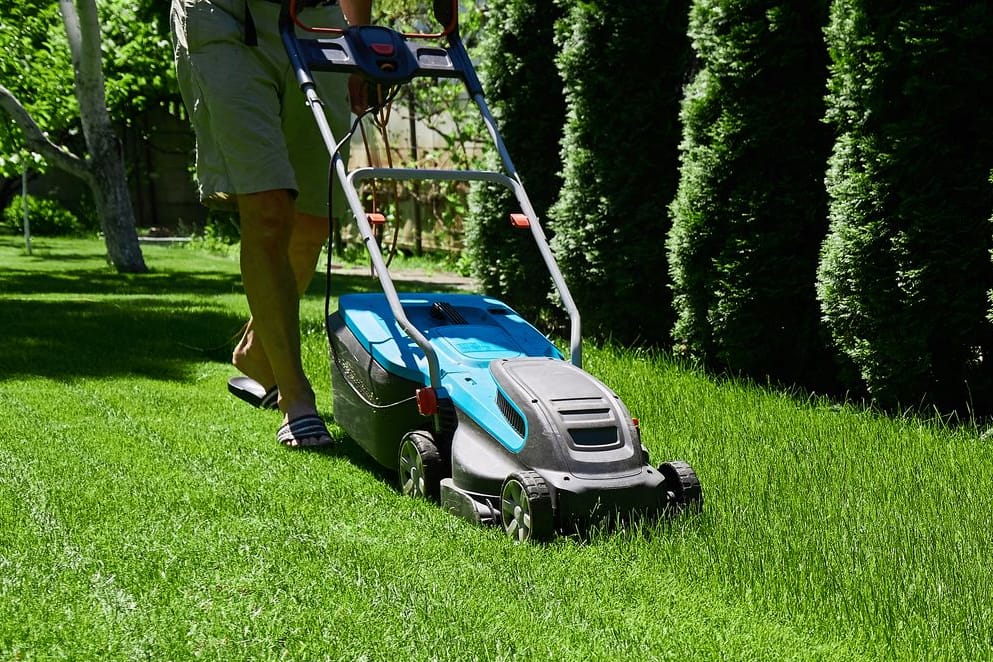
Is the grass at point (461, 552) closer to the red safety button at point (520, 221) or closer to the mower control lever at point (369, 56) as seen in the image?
the red safety button at point (520, 221)

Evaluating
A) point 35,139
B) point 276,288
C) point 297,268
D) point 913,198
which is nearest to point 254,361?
point 297,268

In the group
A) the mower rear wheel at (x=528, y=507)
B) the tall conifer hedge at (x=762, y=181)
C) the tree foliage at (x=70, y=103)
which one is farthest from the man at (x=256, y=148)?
the tree foliage at (x=70, y=103)

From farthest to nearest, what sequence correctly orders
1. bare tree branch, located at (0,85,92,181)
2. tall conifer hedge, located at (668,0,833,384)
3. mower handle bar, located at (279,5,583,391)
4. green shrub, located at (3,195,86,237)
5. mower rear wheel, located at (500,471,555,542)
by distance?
green shrub, located at (3,195,86,237) → bare tree branch, located at (0,85,92,181) → tall conifer hedge, located at (668,0,833,384) → mower handle bar, located at (279,5,583,391) → mower rear wheel, located at (500,471,555,542)

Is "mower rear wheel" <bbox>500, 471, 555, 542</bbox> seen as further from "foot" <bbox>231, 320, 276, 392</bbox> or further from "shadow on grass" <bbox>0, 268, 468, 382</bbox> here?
"shadow on grass" <bbox>0, 268, 468, 382</bbox>

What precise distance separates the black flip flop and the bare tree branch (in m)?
6.90

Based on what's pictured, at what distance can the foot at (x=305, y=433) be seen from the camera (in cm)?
407

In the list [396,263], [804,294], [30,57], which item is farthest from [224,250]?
[804,294]

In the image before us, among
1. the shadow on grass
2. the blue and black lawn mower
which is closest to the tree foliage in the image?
the shadow on grass

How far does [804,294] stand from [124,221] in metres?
8.20

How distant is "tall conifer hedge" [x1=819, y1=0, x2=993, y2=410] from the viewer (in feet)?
14.2

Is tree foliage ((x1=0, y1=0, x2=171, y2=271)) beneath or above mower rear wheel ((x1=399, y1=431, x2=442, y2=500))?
above

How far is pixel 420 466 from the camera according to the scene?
3.37 metres

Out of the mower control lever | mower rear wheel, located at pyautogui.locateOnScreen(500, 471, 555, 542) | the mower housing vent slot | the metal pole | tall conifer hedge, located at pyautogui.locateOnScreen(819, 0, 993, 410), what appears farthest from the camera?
the metal pole

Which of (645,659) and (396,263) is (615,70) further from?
(396,263)
